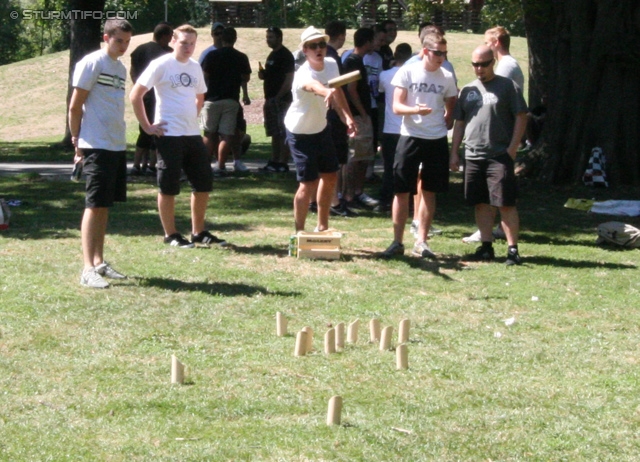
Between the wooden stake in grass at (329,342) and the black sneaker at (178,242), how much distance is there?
3613 millimetres

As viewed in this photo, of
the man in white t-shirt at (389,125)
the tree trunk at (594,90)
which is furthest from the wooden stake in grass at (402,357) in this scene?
the tree trunk at (594,90)

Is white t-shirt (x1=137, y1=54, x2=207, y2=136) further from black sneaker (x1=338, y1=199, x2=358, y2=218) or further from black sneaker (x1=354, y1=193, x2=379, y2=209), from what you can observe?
black sneaker (x1=354, y1=193, x2=379, y2=209)

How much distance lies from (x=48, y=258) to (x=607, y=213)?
22.1 feet

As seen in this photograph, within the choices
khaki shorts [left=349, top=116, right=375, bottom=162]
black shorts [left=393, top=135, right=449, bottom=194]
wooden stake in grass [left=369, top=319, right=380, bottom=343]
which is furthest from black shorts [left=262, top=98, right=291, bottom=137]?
wooden stake in grass [left=369, top=319, right=380, bottom=343]

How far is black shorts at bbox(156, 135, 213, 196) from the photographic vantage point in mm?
9180

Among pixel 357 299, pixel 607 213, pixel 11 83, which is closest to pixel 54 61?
pixel 11 83

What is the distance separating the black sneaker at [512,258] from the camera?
9.12 meters

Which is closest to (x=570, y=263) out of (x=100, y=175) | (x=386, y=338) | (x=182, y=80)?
(x=386, y=338)

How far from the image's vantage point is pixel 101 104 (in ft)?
25.4

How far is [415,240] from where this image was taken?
10156 millimetres

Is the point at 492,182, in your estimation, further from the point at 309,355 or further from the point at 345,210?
the point at 309,355

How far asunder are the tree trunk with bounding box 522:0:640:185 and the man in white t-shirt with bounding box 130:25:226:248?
6.47m

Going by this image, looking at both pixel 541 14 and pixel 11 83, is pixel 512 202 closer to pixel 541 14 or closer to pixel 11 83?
pixel 541 14

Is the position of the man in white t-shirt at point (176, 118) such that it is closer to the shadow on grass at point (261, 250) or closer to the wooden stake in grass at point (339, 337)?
the shadow on grass at point (261, 250)
